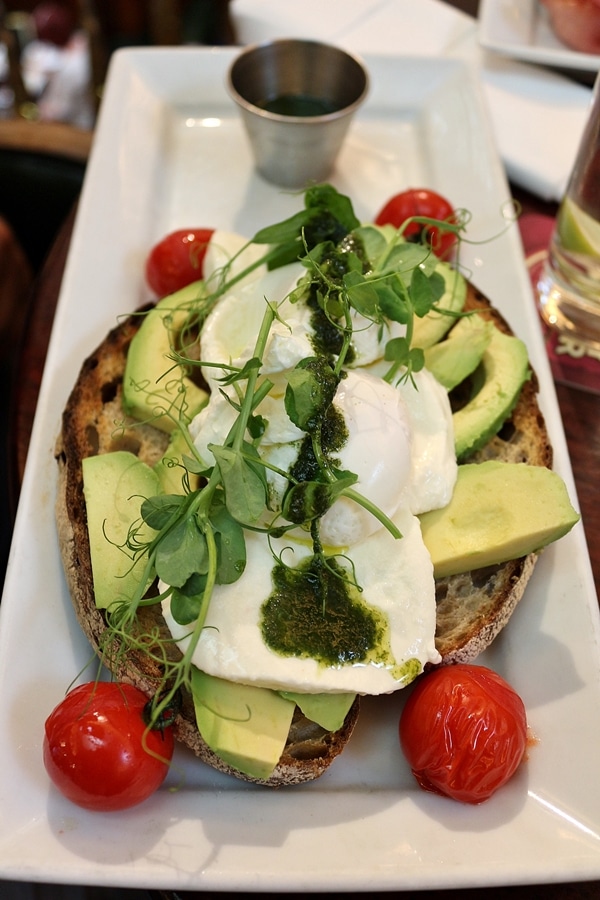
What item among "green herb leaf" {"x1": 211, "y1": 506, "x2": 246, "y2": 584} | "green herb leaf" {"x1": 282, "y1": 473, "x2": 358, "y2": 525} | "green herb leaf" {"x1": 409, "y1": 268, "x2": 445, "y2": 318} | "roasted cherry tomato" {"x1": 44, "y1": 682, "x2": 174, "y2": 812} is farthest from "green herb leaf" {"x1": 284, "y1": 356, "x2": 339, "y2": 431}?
"roasted cherry tomato" {"x1": 44, "y1": 682, "x2": 174, "y2": 812}

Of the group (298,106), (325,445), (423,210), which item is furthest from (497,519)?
(298,106)

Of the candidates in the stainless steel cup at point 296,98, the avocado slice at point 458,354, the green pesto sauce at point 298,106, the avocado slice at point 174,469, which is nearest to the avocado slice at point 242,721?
the avocado slice at point 174,469

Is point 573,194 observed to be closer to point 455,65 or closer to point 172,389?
point 455,65

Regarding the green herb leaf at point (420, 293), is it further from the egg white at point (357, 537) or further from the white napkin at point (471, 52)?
the white napkin at point (471, 52)

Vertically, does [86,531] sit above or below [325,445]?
below

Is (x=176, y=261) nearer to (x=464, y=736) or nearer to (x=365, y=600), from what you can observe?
(x=365, y=600)

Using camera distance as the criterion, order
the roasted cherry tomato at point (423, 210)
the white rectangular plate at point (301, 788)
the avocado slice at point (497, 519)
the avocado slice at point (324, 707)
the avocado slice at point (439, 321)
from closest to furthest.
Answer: the white rectangular plate at point (301, 788)
the avocado slice at point (324, 707)
the avocado slice at point (497, 519)
the avocado slice at point (439, 321)
the roasted cherry tomato at point (423, 210)

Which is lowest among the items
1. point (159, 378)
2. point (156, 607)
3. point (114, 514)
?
point (156, 607)

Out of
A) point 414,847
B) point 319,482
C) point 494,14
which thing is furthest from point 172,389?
point 494,14
